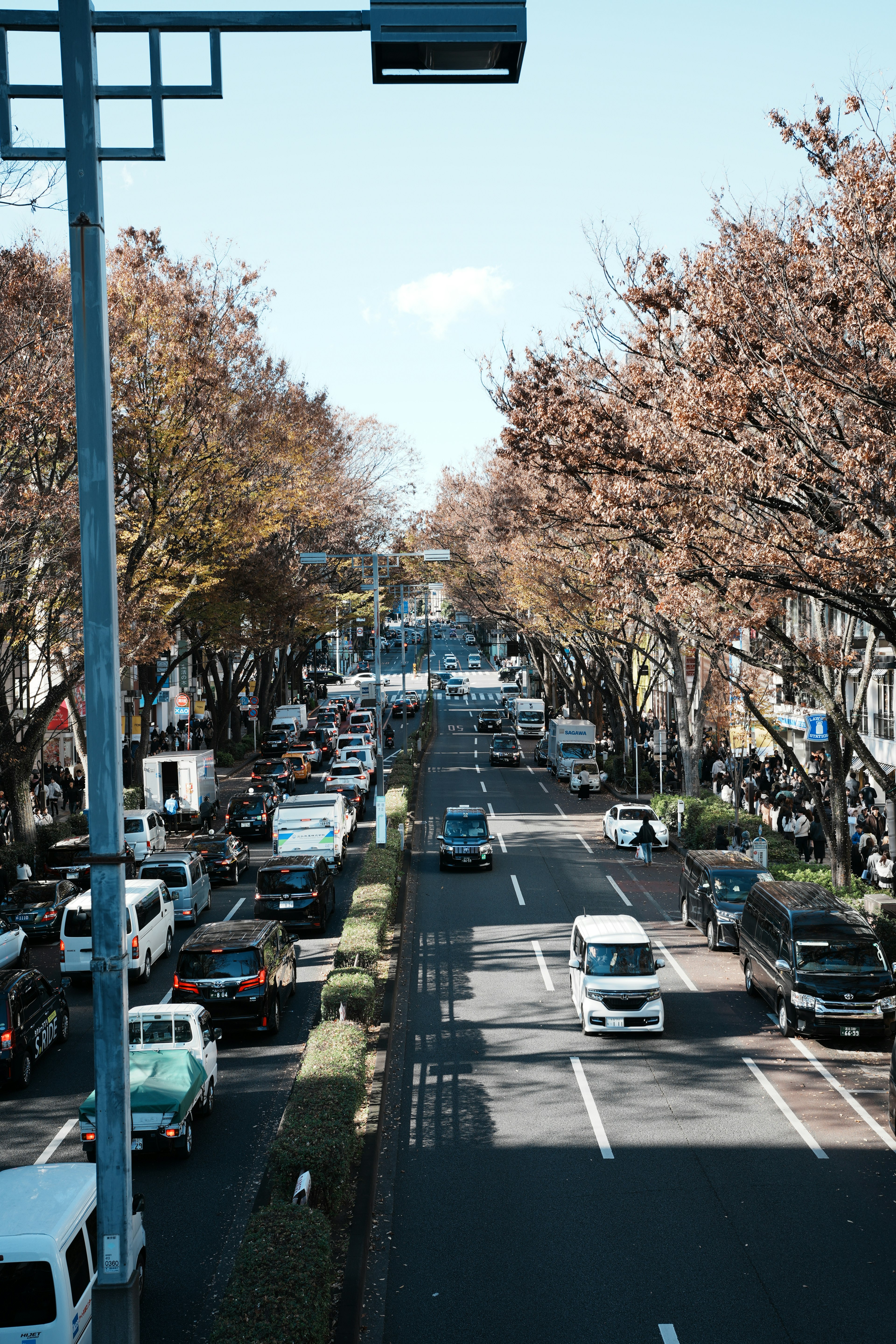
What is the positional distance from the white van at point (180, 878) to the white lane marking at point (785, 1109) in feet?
48.8

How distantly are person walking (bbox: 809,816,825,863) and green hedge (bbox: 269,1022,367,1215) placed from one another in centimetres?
2009

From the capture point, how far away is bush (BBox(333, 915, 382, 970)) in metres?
20.2

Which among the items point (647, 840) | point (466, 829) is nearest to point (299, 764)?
point (466, 829)

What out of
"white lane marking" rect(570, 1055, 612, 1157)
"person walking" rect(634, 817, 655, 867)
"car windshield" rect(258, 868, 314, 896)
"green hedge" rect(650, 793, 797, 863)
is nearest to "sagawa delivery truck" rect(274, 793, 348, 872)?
"car windshield" rect(258, 868, 314, 896)

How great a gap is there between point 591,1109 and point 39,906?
16.2 meters

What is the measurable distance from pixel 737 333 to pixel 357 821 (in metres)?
30.8

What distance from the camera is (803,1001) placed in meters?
18.8

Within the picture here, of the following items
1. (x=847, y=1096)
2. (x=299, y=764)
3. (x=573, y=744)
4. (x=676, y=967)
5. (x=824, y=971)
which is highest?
(x=573, y=744)

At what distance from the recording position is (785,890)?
70.2 ft

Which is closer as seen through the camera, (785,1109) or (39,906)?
(785,1109)

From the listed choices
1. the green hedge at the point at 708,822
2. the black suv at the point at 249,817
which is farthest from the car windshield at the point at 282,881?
the black suv at the point at 249,817

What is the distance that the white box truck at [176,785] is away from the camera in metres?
41.5

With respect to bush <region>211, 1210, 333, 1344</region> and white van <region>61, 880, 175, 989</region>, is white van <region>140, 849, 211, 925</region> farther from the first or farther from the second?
bush <region>211, 1210, 333, 1344</region>

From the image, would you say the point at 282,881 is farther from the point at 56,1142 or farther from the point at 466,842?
the point at 56,1142
